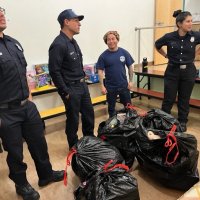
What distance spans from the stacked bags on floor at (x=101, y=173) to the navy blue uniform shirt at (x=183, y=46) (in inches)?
56.1

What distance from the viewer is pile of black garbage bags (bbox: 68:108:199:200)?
1521 millimetres

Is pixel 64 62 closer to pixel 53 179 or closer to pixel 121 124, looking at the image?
pixel 121 124

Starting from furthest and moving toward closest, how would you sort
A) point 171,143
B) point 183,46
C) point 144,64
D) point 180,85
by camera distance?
point 144,64, point 180,85, point 183,46, point 171,143

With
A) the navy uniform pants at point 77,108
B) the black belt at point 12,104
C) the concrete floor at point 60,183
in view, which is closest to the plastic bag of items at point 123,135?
the concrete floor at point 60,183

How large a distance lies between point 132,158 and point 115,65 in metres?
1.14

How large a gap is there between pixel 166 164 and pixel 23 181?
1125 millimetres

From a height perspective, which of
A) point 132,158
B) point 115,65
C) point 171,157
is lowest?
point 132,158

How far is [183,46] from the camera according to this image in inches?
104

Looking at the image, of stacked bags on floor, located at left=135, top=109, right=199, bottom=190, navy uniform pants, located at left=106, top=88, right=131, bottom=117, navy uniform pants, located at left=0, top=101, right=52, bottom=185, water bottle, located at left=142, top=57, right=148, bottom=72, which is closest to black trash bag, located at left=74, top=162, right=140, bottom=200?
stacked bags on floor, located at left=135, top=109, right=199, bottom=190

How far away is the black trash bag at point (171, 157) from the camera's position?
173 cm

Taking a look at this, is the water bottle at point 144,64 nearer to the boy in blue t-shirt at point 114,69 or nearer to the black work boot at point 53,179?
the boy in blue t-shirt at point 114,69

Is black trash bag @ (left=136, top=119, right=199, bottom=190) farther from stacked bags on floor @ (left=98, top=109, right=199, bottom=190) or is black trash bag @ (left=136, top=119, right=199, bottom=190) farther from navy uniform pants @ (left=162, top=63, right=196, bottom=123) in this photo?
navy uniform pants @ (left=162, top=63, right=196, bottom=123)

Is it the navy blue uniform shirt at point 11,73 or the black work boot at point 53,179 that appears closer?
the navy blue uniform shirt at point 11,73

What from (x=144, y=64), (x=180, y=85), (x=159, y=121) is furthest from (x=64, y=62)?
(x=144, y=64)
